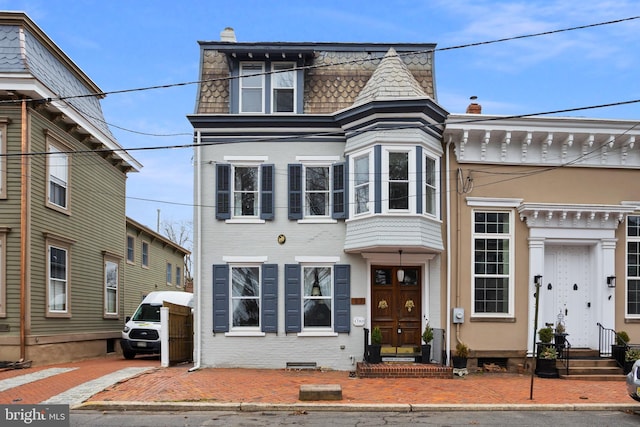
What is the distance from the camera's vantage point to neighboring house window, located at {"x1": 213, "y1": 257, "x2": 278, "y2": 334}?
15.9 m

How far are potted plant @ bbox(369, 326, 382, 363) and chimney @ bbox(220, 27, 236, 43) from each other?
909 cm

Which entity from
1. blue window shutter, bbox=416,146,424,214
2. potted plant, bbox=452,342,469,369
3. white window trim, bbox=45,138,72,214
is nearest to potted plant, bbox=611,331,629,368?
potted plant, bbox=452,342,469,369

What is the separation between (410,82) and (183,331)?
9.35m

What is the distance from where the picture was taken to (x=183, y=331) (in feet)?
57.6

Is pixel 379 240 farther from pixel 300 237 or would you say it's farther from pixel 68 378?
pixel 68 378

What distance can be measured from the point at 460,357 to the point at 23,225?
1161cm

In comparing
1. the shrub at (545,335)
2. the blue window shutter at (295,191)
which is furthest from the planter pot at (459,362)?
the blue window shutter at (295,191)

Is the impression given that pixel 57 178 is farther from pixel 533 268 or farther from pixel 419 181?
pixel 533 268

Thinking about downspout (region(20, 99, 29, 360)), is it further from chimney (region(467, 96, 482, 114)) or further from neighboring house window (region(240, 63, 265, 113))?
chimney (region(467, 96, 482, 114))

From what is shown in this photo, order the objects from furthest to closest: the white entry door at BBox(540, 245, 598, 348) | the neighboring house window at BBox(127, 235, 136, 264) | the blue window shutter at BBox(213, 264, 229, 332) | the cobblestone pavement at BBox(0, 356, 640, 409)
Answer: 1. the neighboring house window at BBox(127, 235, 136, 264)
2. the white entry door at BBox(540, 245, 598, 348)
3. the blue window shutter at BBox(213, 264, 229, 332)
4. the cobblestone pavement at BBox(0, 356, 640, 409)

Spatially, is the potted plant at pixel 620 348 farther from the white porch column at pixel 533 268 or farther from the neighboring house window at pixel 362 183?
the neighboring house window at pixel 362 183

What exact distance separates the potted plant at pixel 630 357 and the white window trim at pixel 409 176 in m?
6.12

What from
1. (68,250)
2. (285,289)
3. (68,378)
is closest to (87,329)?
(68,250)

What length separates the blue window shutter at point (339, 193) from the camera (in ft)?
52.6
